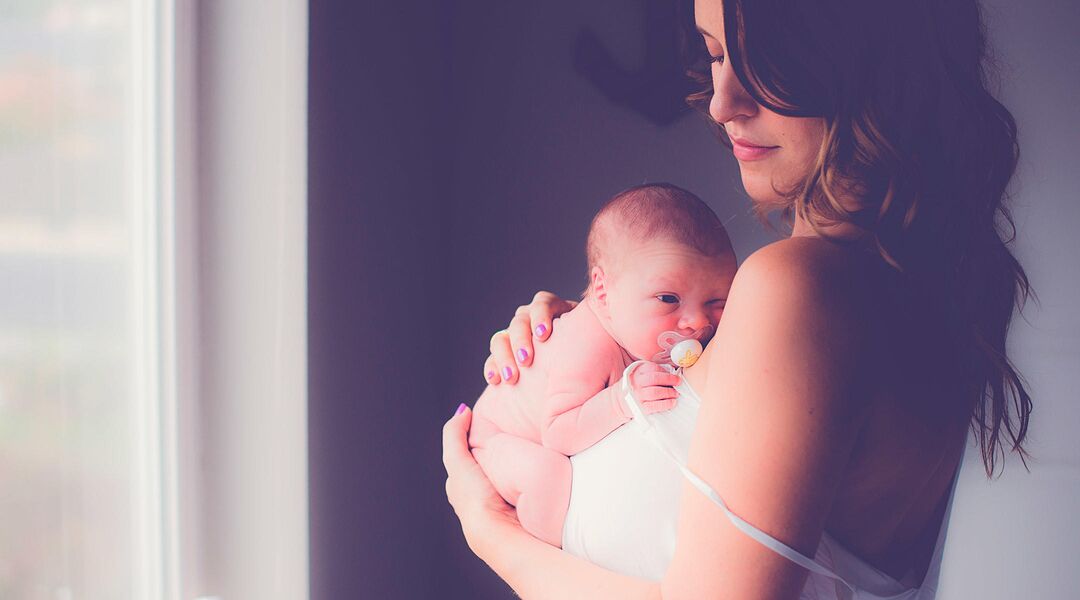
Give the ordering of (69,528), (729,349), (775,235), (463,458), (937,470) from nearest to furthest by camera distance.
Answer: (729,349), (937,470), (69,528), (463,458), (775,235)

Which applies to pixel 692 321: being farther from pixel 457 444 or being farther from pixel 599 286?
pixel 457 444

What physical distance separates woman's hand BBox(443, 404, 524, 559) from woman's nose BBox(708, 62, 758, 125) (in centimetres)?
56

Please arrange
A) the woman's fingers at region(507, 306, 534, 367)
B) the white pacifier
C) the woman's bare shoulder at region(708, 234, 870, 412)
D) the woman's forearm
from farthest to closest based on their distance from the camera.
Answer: the woman's fingers at region(507, 306, 534, 367) < the white pacifier < the woman's forearm < the woman's bare shoulder at region(708, 234, 870, 412)

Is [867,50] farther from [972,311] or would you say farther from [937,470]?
[937,470]

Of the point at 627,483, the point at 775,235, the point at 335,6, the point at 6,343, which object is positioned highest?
the point at 335,6

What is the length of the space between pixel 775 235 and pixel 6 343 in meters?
1.10

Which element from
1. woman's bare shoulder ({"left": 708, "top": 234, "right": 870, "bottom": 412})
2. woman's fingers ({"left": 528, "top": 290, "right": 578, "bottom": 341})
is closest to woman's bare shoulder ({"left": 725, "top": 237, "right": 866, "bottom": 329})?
woman's bare shoulder ({"left": 708, "top": 234, "right": 870, "bottom": 412})

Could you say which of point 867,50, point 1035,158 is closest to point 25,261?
point 867,50

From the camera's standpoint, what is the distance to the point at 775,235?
1.24 m

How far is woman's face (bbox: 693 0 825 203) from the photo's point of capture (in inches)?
29.5

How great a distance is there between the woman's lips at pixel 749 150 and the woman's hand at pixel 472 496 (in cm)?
53

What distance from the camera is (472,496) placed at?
0.97 metres

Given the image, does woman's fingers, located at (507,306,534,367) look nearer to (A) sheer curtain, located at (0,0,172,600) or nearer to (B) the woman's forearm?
(B) the woman's forearm

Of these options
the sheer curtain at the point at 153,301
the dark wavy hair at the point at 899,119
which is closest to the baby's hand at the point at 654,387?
the dark wavy hair at the point at 899,119
